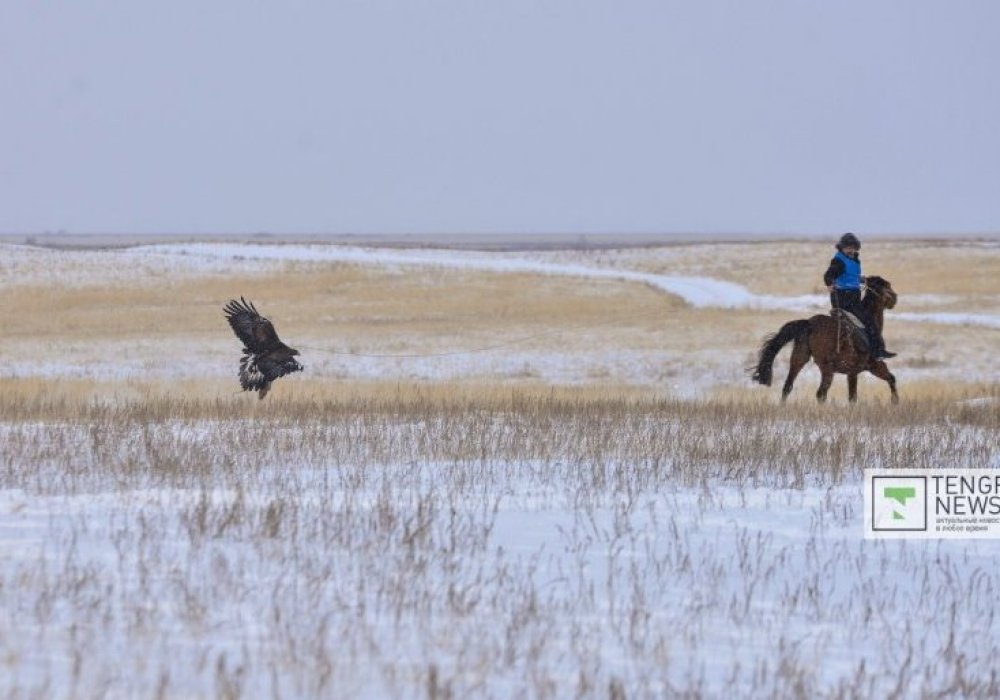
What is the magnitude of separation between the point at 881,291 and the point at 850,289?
59 cm

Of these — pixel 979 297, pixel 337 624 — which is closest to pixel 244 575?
pixel 337 624

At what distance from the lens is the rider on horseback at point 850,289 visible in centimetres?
1634

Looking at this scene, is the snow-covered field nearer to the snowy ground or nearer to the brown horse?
the brown horse

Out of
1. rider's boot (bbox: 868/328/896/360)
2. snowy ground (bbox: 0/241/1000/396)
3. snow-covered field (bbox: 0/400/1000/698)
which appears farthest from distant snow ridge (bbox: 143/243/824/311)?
snow-covered field (bbox: 0/400/1000/698)

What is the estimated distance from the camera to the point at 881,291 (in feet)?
55.3

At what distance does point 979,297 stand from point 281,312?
22322 millimetres

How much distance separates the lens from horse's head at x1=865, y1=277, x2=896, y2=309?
1675cm

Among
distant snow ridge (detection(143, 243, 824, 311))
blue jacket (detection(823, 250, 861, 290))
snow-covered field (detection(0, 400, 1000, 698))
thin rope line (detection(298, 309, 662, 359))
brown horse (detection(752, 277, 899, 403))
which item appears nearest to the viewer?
snow-covered field (detection(0, 400, 1000, 698))

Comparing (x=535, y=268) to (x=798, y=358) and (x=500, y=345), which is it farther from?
(x=798, y=358)

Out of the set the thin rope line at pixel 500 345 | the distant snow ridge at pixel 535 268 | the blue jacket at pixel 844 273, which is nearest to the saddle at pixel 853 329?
the blue jacket at pixel 844 273

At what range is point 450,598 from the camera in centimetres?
582

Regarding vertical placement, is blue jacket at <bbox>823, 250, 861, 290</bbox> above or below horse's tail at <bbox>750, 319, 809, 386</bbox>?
above

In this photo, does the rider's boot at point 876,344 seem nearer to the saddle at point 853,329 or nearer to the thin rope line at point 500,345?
the saddle at point 853,329

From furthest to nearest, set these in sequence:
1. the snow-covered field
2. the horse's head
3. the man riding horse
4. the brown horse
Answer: the horse's head
the brown horse
the man riding horse
the snow-covered field
